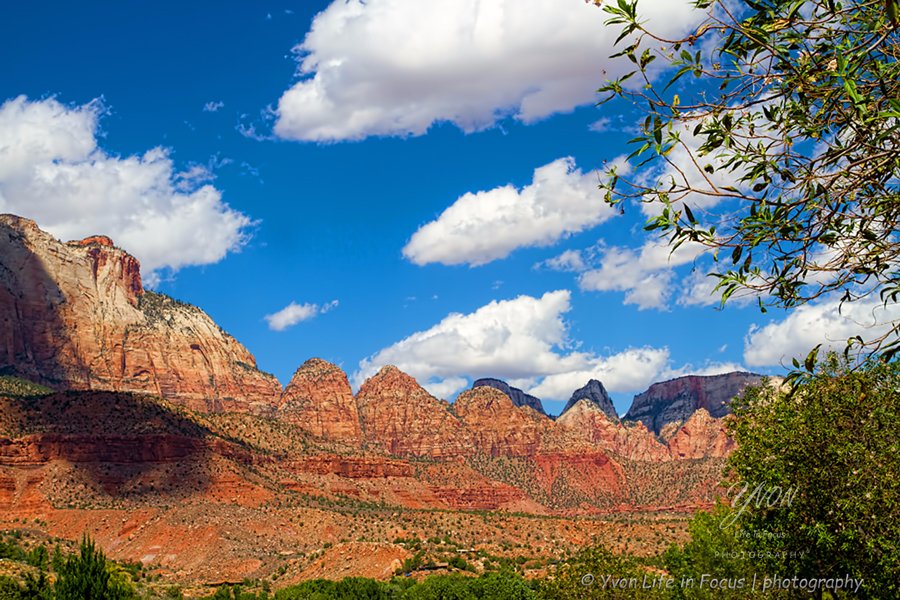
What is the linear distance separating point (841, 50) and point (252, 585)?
3634 inches

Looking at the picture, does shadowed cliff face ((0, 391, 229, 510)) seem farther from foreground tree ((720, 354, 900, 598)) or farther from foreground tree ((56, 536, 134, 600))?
foreground tree ((720, 354, 900, 598))

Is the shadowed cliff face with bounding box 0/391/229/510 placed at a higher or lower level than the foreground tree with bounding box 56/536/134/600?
higher

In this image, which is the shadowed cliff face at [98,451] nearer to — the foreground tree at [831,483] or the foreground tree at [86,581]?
the foreground tree at [86,581]

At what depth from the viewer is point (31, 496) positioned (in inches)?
4606

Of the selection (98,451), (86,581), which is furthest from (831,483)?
(98,451)

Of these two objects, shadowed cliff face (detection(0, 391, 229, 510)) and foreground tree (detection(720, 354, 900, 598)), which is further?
shadowed cliff face (detection(0, 391, 229, 510))

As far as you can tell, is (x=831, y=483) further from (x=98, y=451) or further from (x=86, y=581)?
(x=98, y=451)

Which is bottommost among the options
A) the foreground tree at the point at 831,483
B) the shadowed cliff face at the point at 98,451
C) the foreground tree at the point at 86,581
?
the foreground tree at the point at 86,581

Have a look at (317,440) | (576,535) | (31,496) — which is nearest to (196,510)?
(31,496)

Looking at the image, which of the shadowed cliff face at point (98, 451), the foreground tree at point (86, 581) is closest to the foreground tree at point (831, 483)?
the foreground tree at point (86, 581)

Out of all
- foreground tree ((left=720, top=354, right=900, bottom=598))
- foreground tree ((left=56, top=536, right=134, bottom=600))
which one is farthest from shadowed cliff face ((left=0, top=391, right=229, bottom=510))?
foreground tree ((left=720, top=354, right=900, bottom=598))

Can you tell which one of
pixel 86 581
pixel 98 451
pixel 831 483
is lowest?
pixel 86 581

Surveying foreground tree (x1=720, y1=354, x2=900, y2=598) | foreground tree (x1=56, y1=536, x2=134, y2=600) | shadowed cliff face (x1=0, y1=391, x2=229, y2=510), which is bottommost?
foreground tree (x1=56, y1=536, x2=134, y2=600)

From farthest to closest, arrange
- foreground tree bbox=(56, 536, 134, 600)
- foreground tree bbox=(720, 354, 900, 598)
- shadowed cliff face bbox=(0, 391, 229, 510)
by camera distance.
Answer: shadowed cliff face bbox=(0, 391, 229, 510)
foreground tree bbox=(56, 536, 134, 600)
foreground tree bbox=(720, 354, 900, 598)
